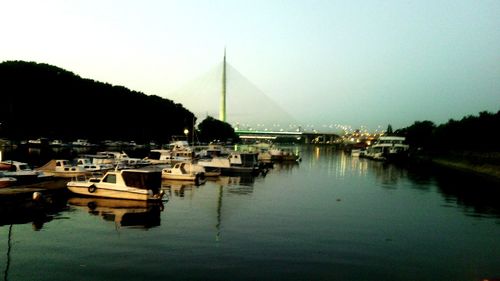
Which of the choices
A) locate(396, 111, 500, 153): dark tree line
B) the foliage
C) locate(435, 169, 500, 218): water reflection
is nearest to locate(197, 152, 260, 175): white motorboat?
locate(435, 169, 500, 218): water reflection

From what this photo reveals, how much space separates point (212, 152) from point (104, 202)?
169 ft

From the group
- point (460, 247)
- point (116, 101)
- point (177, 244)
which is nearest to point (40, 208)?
point (177, 244)

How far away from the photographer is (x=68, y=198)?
32.2 m

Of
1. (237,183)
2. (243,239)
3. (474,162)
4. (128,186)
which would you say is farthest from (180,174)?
(474,162)

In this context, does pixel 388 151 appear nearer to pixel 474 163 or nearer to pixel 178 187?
pixel 474 163

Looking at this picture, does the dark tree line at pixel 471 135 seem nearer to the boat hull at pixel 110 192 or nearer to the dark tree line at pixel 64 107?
the dark tree line at pixel 64 107

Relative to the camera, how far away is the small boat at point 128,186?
3145 cm

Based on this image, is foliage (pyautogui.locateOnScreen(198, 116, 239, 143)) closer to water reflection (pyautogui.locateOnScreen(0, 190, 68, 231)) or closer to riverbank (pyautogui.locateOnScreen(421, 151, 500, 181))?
riverbank (pyautogui.locateOnScreen(421, 151, 500, 181))

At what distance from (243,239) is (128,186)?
439 inches

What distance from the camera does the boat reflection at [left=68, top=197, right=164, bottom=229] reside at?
26406 millimetres

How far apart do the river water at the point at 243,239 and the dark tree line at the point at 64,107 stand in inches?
2175

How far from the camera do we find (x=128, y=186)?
31.6m

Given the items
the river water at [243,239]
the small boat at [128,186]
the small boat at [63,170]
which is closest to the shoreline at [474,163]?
the river water at [243,239]

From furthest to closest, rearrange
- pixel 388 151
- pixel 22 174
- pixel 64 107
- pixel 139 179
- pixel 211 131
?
pixel 211 131 < pixel 388 151 < pixel 64 107 < pixel 22 174 < pixel 139 179
